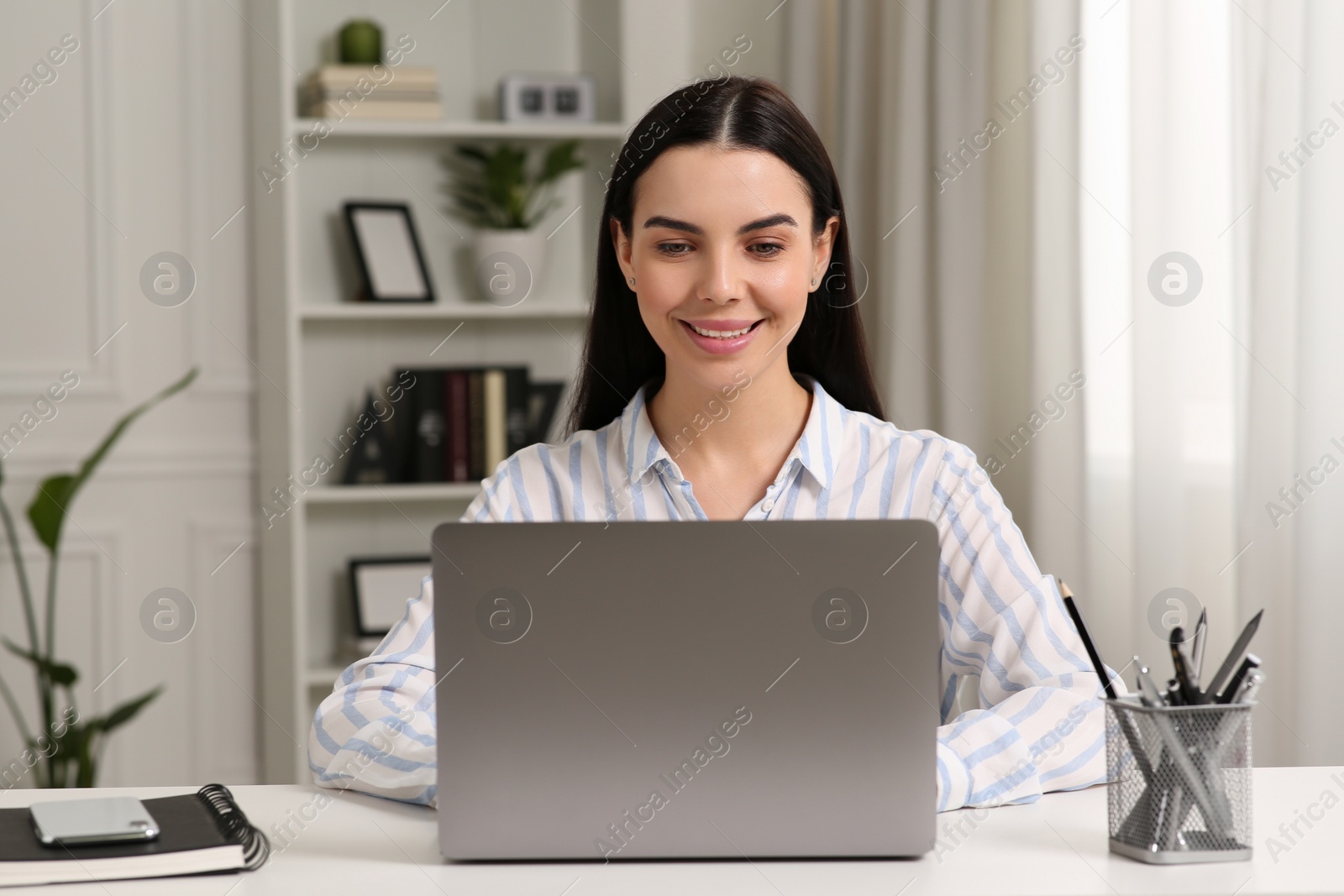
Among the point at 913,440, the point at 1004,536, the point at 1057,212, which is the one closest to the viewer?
the point at 1004,536

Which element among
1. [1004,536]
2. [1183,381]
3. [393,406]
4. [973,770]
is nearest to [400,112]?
[393,406]

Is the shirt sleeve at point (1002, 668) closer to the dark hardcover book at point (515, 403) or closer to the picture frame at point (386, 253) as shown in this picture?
the dark hardcover book at point (515, 403)

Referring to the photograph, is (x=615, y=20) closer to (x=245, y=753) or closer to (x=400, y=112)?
(x=400, y=112)

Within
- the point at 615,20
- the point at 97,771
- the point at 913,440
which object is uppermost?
the point at 615,20

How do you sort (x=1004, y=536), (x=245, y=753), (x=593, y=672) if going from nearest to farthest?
(x=593, y=672), (x=1004, y=536), (x=245, y=753)

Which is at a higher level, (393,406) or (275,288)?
(275,288)

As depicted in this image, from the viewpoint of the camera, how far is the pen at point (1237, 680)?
3.02 ft

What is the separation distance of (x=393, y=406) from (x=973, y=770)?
2.39 meters

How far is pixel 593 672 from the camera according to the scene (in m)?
0.91

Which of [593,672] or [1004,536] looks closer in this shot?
[593,672]

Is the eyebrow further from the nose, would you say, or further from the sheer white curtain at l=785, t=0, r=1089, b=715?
the sheer white curtain at l=785, t=0, r=1089, b=715

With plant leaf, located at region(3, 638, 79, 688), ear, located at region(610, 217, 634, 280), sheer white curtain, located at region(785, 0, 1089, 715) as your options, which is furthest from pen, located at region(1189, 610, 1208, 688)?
plant leaf, located at region(3, 638, 79, 688)

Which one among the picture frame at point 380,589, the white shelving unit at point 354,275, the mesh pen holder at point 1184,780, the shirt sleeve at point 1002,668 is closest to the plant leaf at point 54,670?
the white shelving unit at point 354,275

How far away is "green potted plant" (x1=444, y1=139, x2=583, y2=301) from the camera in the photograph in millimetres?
3281
